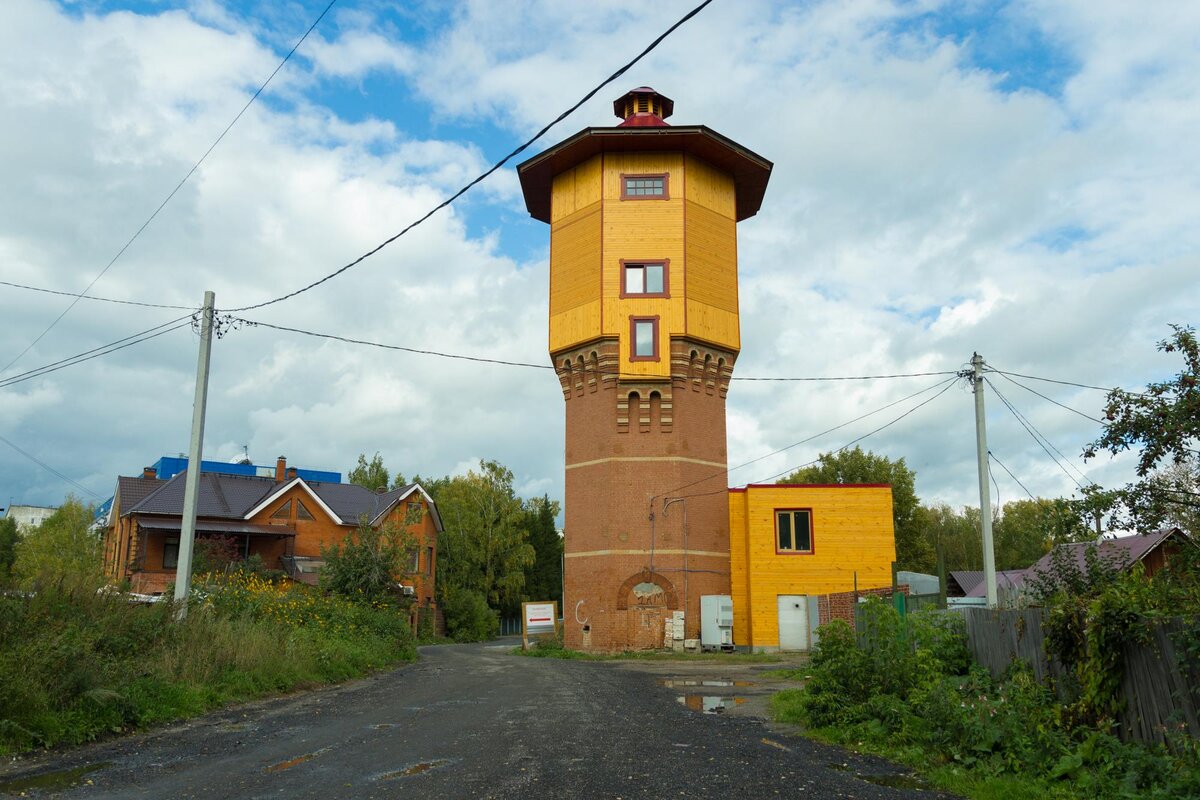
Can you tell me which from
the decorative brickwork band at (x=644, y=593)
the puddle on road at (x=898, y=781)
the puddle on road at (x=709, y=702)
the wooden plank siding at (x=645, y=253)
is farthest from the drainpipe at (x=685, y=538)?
the puddle on road at (x=898, y=781)

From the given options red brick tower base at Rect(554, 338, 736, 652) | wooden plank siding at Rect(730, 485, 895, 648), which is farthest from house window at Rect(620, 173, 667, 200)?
wooden plank siding at Rect(730, 485, 895, 648)

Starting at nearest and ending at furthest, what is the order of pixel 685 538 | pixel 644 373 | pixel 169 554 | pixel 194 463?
pixel 194 463 → pixel 685 538 → pixel 644 373 → pixel 169 554

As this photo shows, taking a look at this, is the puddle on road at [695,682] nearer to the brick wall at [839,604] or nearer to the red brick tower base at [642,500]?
A: the brick wall at [839,604]

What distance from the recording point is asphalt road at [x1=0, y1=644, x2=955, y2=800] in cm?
890

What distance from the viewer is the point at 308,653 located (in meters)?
20.2

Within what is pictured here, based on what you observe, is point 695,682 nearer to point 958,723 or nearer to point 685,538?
point 958,723

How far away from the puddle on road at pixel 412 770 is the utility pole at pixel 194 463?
29.4ft

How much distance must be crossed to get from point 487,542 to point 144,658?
180 ft

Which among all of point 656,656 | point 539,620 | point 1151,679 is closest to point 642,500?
point 656,656

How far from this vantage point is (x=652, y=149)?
37.0 metres

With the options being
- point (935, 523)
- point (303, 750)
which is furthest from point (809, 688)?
point (935, 523)

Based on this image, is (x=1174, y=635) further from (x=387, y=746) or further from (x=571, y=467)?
(x=571, y=467)

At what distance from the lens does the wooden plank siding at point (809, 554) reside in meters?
36.0

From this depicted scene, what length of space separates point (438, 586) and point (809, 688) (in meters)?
52.7
